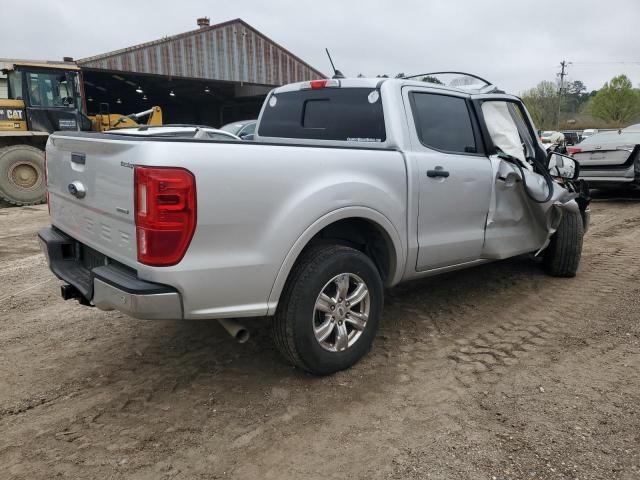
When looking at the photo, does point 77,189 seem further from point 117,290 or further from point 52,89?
point 52,89

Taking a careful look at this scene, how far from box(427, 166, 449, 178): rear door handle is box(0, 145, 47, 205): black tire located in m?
10.5

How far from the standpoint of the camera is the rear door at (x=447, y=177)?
3750mm

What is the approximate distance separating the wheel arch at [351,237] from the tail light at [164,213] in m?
0.60

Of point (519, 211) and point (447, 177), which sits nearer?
point (447, 177)

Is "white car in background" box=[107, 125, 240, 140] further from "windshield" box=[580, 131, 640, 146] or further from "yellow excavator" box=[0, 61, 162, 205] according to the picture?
"windshield" box=[580, 131, 640, 146]

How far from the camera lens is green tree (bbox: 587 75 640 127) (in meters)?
63.0

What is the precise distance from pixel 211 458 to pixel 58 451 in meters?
0.79

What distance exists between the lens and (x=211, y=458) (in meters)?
2.57

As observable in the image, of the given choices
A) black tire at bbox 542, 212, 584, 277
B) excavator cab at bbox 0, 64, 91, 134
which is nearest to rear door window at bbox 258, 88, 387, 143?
black tire at bbox 542, 212, 584, 277

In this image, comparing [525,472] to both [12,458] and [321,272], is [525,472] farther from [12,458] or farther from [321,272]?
[12,458]

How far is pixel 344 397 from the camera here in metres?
3.13

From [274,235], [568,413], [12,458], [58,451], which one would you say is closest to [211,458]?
[58,451]

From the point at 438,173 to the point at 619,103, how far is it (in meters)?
71.6

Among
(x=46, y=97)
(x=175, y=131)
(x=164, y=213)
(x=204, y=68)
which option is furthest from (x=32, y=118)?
(x=164, y=213)
